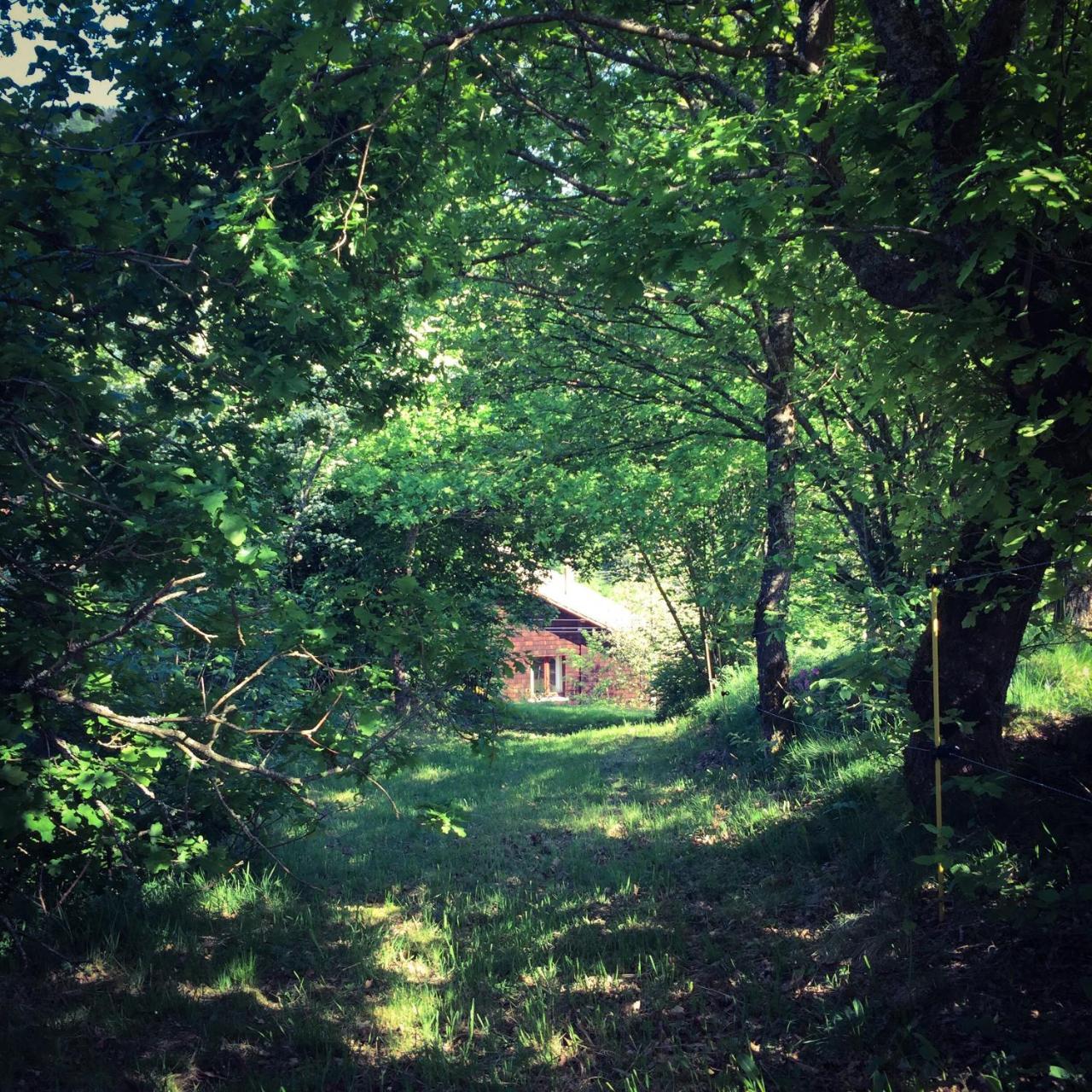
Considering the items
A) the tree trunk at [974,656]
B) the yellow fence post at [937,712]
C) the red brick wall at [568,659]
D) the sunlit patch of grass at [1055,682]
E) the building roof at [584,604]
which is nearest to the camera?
the yellow fence post at [937,712]

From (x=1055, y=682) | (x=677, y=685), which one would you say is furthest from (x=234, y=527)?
(x=677, y=685)

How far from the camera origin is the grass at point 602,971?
440cm

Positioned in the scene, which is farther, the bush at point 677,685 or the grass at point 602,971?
the bush at point 677,685

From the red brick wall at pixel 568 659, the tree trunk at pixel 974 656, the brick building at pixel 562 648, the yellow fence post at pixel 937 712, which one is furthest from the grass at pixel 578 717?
the yellow fence post at pixel 937 712

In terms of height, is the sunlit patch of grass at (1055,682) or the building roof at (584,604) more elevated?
the building roof at (584,604)

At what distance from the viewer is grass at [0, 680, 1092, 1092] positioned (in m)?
4.40

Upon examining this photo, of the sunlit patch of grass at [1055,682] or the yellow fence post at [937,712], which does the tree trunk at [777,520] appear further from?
the yellow fence post at [937,712]

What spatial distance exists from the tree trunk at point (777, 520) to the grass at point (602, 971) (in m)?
2.76

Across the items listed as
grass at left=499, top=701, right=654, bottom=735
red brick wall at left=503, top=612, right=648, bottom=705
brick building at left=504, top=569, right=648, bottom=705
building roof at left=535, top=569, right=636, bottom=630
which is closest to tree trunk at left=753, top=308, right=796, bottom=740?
grass at left=499, top=701, right=654, bottom=735

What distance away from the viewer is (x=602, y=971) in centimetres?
573

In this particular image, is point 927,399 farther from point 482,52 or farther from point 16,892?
point 16,892

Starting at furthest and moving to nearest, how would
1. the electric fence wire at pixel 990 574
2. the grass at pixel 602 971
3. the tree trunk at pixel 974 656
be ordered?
1. the tree trunk at pixel 974 656
2. the electric fence wire at pixel 990 574
3. the grass at pixel 602 971

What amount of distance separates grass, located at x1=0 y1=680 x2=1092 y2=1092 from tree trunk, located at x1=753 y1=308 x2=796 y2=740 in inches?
109

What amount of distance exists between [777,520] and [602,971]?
6766mm
